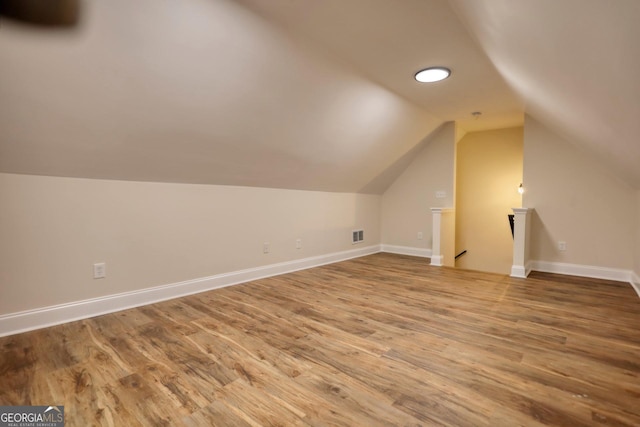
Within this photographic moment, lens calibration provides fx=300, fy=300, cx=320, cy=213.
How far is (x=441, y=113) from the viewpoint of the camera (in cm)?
436

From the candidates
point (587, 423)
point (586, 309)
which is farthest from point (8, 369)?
point (586, 309)

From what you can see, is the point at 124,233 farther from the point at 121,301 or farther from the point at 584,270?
the point at 584,270

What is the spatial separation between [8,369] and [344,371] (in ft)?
6.17

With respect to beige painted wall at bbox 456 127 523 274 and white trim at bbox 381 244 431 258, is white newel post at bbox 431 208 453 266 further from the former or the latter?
beige painted wall at bbox 456 127 523 274

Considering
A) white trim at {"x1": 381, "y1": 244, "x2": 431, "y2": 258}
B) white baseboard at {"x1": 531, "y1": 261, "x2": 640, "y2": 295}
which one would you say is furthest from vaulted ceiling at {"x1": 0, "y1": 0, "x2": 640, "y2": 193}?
white trim at {"x1": 381, "y1": 244, "x2": 431, "y2": 258}

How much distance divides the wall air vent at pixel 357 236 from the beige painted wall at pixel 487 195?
202 centimetres

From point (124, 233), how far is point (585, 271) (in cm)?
538

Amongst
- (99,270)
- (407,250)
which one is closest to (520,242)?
(407,250)

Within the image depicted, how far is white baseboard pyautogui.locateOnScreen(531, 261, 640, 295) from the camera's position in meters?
3.72

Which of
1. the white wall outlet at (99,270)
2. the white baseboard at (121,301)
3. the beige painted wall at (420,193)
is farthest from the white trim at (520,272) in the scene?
the white wall outlet at (99,270)

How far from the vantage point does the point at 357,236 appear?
5289 mm

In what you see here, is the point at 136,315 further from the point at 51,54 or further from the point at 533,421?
the point at 533,421

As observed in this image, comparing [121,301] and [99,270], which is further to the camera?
[121,301]

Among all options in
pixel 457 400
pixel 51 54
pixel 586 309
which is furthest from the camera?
pixel 586 309
